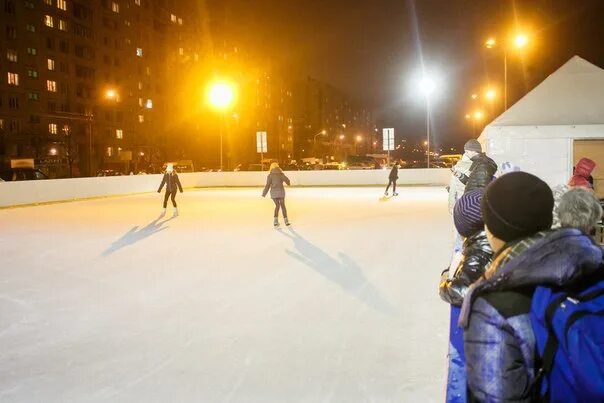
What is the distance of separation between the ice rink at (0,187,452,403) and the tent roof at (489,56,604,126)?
2.95 metres

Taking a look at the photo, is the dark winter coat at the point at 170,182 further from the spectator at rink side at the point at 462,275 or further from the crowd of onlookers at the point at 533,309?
the crowd of onlookers at the point at 533,309

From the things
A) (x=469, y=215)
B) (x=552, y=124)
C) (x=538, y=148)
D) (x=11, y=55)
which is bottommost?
(x=469, y=215)

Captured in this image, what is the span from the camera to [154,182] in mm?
29250

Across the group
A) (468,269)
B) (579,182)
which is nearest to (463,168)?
(579,182)

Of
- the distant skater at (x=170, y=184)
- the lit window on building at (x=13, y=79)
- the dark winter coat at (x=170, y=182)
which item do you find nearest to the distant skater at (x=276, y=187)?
the distant skater at (x=170, y=184)

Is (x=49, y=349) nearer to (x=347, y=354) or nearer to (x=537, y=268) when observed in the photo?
(x=347, y=354)

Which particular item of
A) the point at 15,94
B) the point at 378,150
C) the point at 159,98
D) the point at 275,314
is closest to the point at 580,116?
the point at 275,314

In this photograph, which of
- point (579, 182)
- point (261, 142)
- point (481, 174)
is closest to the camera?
point (481, 174)

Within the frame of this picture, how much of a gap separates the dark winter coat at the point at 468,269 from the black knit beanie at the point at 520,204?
728 mm

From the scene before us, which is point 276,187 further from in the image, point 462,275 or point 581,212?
point 462,275

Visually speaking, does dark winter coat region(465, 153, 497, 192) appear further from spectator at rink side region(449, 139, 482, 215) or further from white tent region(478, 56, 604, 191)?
white tent region(478, 56, 604, 191)

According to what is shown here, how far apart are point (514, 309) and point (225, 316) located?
4.52 metres

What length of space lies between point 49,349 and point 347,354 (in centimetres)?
256

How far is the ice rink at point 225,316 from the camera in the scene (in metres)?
3.88
